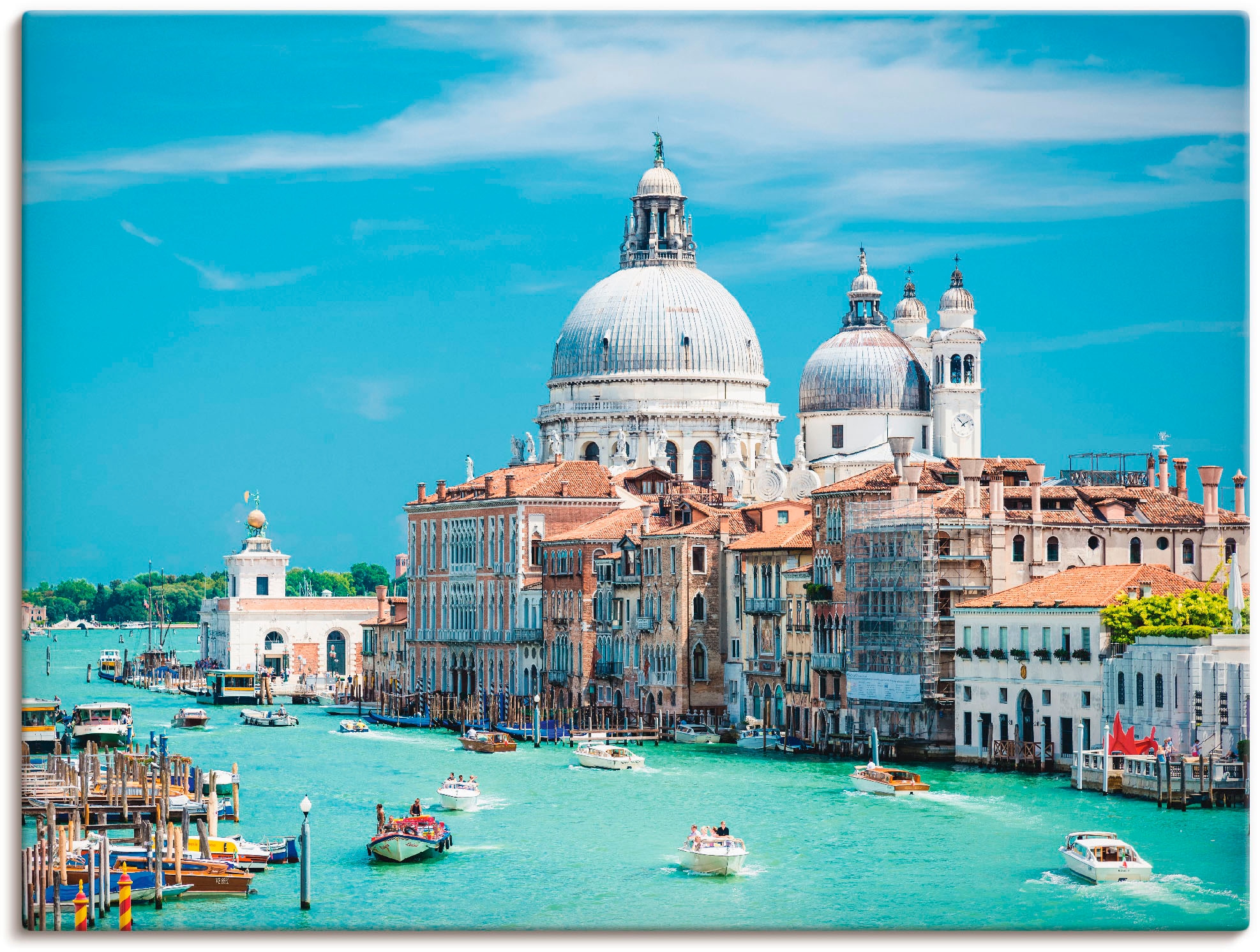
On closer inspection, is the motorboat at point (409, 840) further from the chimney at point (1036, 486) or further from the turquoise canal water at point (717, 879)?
the chimney at point (1036, 486)

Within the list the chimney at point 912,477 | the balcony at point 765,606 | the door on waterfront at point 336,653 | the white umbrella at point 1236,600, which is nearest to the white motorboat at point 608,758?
the balcony at point 765,606

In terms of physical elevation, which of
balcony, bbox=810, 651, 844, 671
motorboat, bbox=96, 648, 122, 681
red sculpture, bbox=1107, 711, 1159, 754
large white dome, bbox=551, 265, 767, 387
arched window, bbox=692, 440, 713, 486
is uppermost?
large white dome, bbox=551, 265, 767, 387

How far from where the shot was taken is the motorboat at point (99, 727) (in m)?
37.1

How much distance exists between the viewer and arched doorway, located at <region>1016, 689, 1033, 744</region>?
3212 centimetres

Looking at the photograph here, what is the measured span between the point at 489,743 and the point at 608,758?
331 centimetres

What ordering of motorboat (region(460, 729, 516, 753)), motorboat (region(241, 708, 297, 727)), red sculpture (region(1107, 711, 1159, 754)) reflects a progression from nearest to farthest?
red sculpture (region(1107, 711, 1159, 754)) < motorboat (region(460, 729, 516, 753)) < motorboat (region(241, 708, 297, 727))

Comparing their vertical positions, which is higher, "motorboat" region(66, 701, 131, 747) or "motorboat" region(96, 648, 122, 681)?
"motorboat" region(96, 648, 122, 681)

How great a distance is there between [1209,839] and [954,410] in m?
30.7

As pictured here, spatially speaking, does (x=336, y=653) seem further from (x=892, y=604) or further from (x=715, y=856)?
(x=715, y=856)

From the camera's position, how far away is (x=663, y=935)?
17.2 meters

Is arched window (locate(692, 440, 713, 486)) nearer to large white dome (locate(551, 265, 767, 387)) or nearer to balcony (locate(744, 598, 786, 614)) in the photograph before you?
large white dome (locate(551, 265, 767, 387))

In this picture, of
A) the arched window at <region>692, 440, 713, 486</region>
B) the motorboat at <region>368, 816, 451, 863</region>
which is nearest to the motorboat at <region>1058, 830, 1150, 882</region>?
the motorboat at <region>368, 816, 451, 863</region>

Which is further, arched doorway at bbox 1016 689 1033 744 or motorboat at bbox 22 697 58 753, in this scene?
arched doorway at bbox 1016 689 1033 744

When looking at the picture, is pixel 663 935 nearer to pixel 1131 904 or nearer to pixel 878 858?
pixel 1131 904
